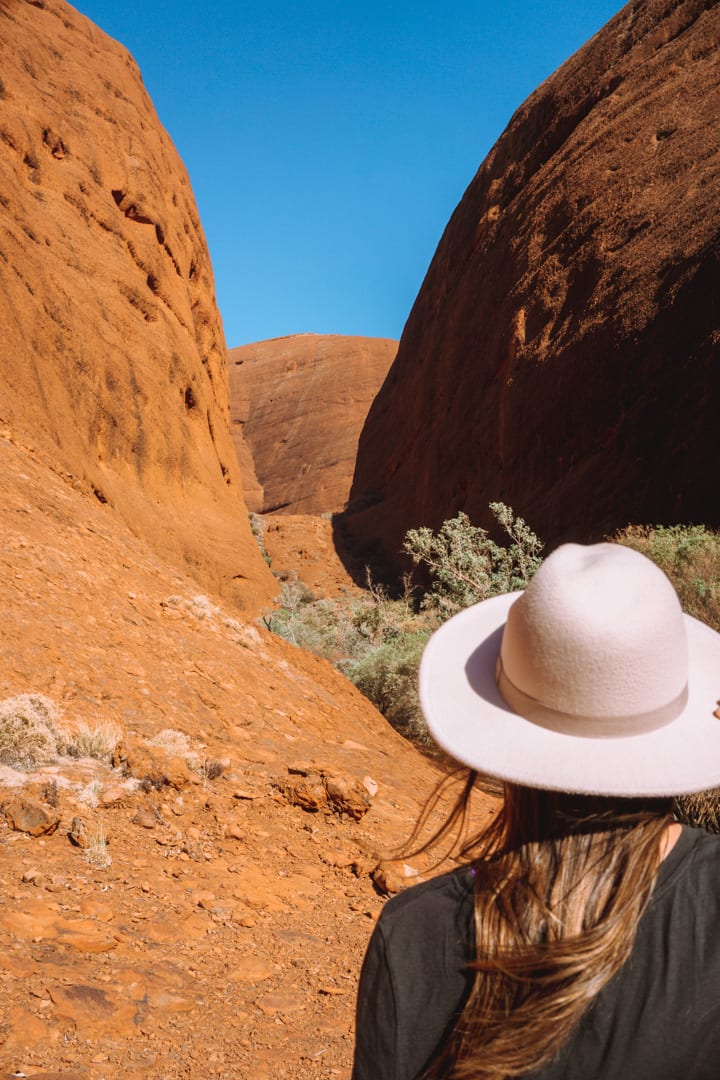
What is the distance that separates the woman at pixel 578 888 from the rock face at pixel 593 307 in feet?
40.4

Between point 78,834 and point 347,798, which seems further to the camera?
point 347,798

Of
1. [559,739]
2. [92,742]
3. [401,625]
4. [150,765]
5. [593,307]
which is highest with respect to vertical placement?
[593,307]

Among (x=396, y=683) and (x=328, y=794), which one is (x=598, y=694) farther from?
(x=396, y=683)

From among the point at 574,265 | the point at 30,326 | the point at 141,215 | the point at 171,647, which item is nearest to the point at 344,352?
the point at 574,265

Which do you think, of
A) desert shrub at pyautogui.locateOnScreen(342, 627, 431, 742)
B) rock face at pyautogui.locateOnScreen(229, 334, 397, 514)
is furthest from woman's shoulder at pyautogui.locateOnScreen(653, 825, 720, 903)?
rock face at pyautogui.locateOnScreen(229, 334, 397, 514)

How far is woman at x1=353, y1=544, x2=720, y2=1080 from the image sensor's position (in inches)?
36.4

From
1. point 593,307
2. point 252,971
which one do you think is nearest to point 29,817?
point 252,971

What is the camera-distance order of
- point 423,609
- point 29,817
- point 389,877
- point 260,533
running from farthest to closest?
point 260,533, point 423,609, point 389,877, point 29,817

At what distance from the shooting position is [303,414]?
5388 centimetres

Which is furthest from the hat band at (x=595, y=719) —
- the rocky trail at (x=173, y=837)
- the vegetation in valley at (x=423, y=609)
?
the vegetation in valley at (x=423, y=609)

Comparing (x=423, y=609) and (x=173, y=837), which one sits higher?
(x=423, y=609)

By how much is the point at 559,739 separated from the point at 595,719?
54 millimetres

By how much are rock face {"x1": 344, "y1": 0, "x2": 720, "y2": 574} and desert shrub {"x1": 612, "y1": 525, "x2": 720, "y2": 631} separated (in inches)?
107

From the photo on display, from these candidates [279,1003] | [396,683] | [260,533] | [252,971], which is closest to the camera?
[279,1003]
